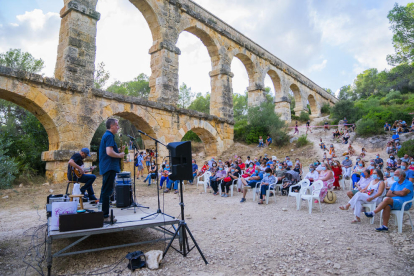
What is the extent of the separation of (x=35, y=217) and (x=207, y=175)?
17.6 feet

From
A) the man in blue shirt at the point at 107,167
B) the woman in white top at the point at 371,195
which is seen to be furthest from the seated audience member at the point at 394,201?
the man in blue shirt at the point at 107,167

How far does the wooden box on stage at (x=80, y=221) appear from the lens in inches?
117

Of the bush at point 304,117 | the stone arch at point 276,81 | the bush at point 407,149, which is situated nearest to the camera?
the bush at point 407,149

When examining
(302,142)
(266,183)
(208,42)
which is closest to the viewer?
(266,183)

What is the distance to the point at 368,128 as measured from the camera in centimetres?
1517

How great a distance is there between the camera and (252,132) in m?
17.3

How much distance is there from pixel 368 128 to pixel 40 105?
16139 millimetres

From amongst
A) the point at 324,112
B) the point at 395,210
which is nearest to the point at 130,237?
the point at 395,210

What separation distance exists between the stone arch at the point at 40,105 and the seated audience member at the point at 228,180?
5.59m

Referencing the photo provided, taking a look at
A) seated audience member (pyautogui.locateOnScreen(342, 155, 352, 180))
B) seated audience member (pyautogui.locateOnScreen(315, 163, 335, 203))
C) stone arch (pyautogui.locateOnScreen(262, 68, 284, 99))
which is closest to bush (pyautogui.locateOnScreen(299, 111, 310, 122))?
stone arch (pyautogui.locateOnScreen(262, 68, 284, 99))

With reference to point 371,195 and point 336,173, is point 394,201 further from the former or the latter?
point 336,173

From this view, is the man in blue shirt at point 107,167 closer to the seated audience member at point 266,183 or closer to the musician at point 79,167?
the musician at point 79,167

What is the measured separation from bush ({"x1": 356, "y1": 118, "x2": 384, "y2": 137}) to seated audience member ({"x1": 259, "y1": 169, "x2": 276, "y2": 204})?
1111 centimetres

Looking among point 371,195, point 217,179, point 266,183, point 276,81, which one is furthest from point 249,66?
point 371,195
